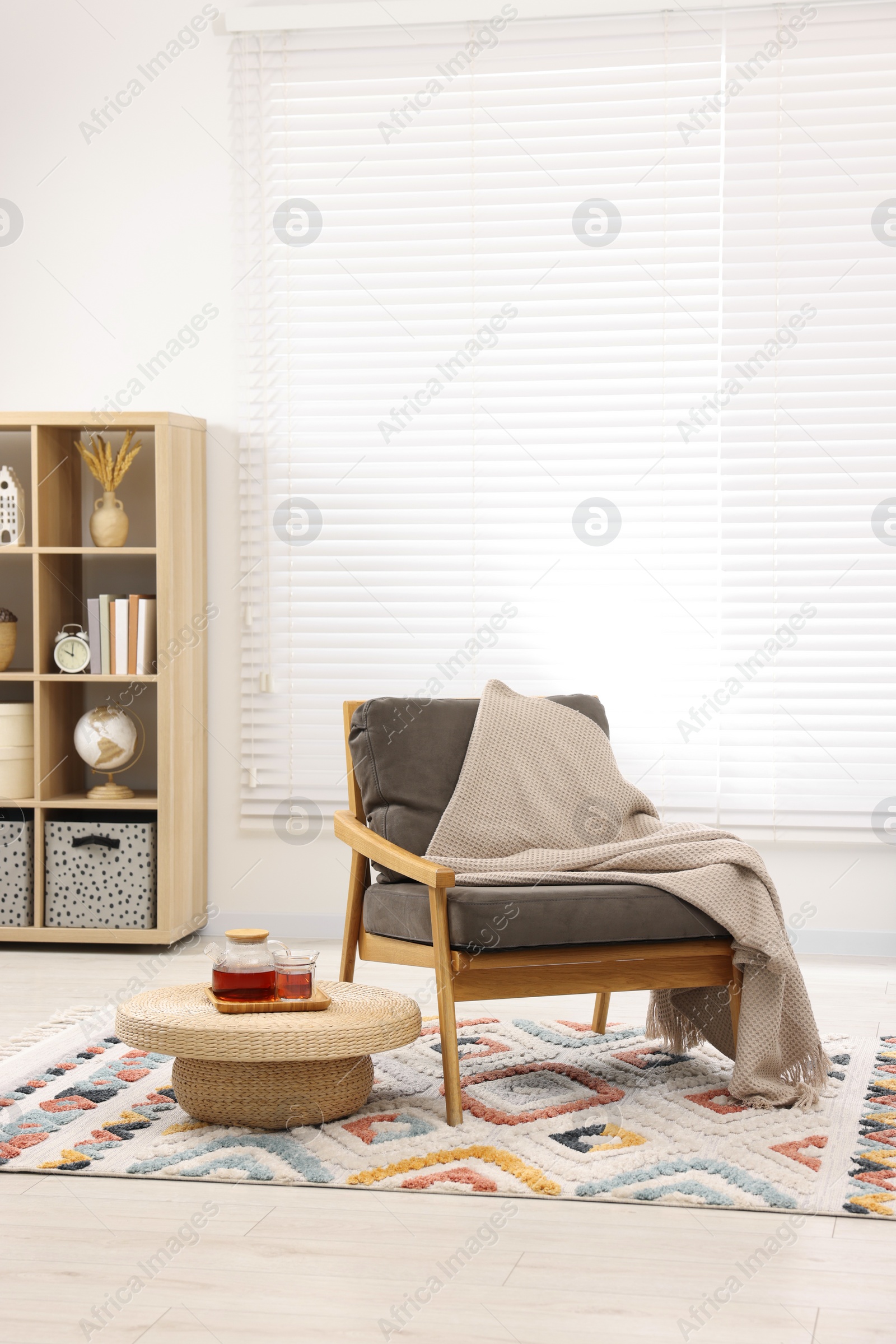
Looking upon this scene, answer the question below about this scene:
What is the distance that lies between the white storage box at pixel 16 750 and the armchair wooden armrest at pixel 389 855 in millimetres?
1462

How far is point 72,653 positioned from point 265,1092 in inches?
80.2

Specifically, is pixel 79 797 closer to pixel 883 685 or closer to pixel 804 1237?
pixel 883 685

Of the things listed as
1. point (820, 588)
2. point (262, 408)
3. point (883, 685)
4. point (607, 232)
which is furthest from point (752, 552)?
point (262, 408)

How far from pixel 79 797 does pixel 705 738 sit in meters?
1.95

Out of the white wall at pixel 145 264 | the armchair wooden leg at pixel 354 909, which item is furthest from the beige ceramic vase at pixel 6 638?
the armchair wooden leg at pixel 354 909

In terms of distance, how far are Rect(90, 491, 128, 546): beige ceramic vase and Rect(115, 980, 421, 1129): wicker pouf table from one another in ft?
6.34

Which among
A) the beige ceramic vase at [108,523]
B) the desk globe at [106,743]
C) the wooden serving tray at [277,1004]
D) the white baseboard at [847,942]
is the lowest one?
the white baseboard at [847,942]

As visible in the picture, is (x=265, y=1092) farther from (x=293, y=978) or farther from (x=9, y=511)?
(x=9, y=511)

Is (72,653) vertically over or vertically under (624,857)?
over

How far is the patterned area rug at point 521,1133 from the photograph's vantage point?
223cm

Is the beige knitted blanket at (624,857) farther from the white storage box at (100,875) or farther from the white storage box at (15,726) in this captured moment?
the white storage box at (15,726)

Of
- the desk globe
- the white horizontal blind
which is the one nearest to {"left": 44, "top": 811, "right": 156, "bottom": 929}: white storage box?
the desk globe

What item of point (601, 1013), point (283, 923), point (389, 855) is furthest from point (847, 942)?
point (389, 855)

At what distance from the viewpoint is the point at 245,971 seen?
2.53 metres
